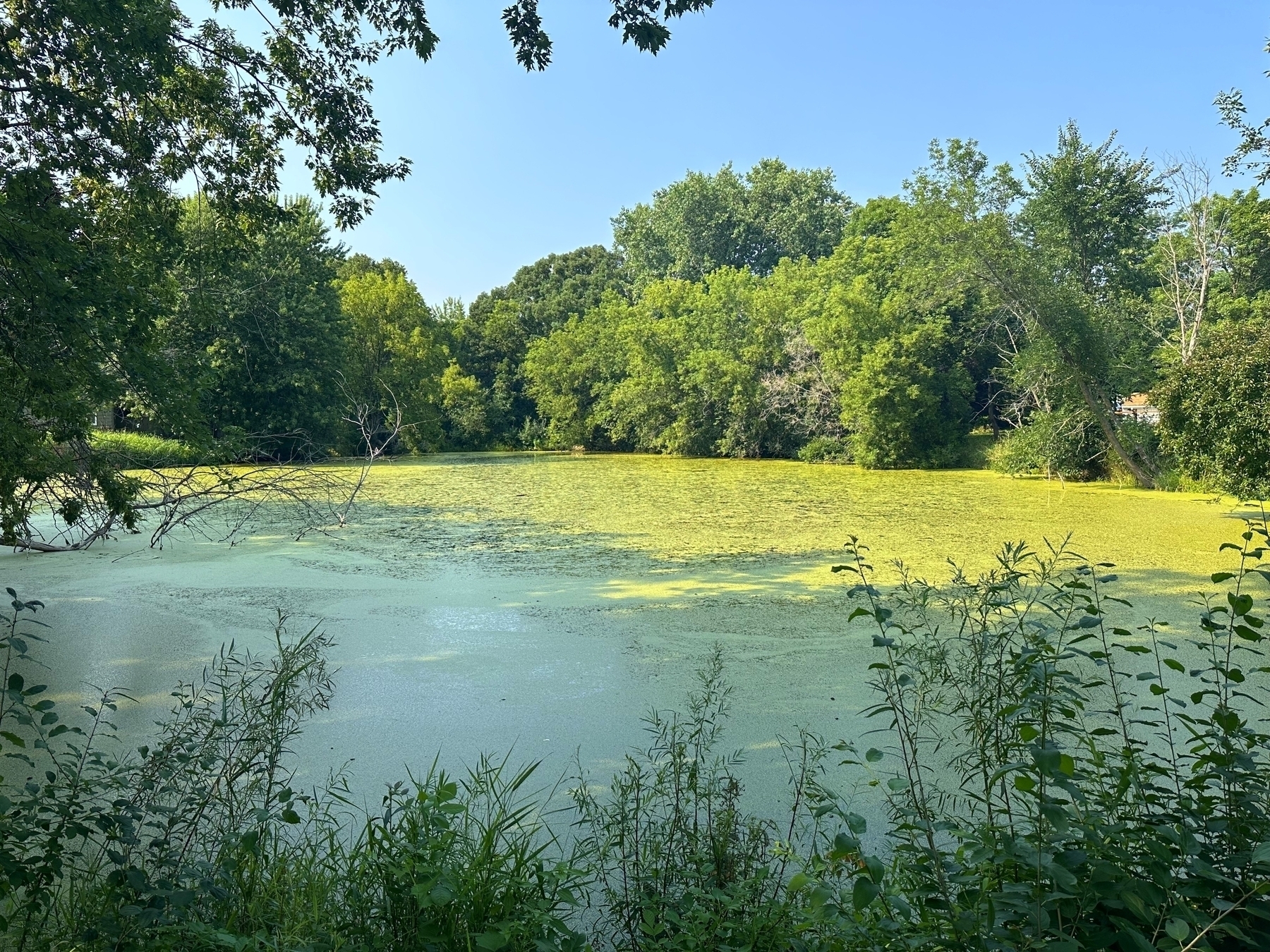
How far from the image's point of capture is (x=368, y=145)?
386 centimetres

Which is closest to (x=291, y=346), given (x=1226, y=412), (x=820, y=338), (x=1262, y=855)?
(x=820, y=338)

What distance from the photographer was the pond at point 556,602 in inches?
118

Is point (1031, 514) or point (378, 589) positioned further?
point (1031, 514)

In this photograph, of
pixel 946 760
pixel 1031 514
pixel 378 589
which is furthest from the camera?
pixel 1031 514

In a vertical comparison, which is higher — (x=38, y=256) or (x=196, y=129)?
(x=196, y=129)

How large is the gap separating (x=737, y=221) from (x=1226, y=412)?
900 inches

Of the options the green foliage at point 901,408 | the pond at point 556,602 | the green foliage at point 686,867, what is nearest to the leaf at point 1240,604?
the green foliage at point 686,867

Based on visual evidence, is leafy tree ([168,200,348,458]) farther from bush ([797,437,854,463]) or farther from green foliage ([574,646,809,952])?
green foliage ([574,646,809,952])

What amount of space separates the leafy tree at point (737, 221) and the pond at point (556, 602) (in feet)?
65.3

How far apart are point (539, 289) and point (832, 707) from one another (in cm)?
2835

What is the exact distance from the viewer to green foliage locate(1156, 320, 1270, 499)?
7.54 metres

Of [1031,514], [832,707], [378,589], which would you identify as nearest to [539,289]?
[1031,514]

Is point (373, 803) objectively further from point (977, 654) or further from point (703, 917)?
point (977, 654)

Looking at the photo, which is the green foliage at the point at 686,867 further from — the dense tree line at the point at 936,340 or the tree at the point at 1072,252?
the tree at the point at 1072,252
